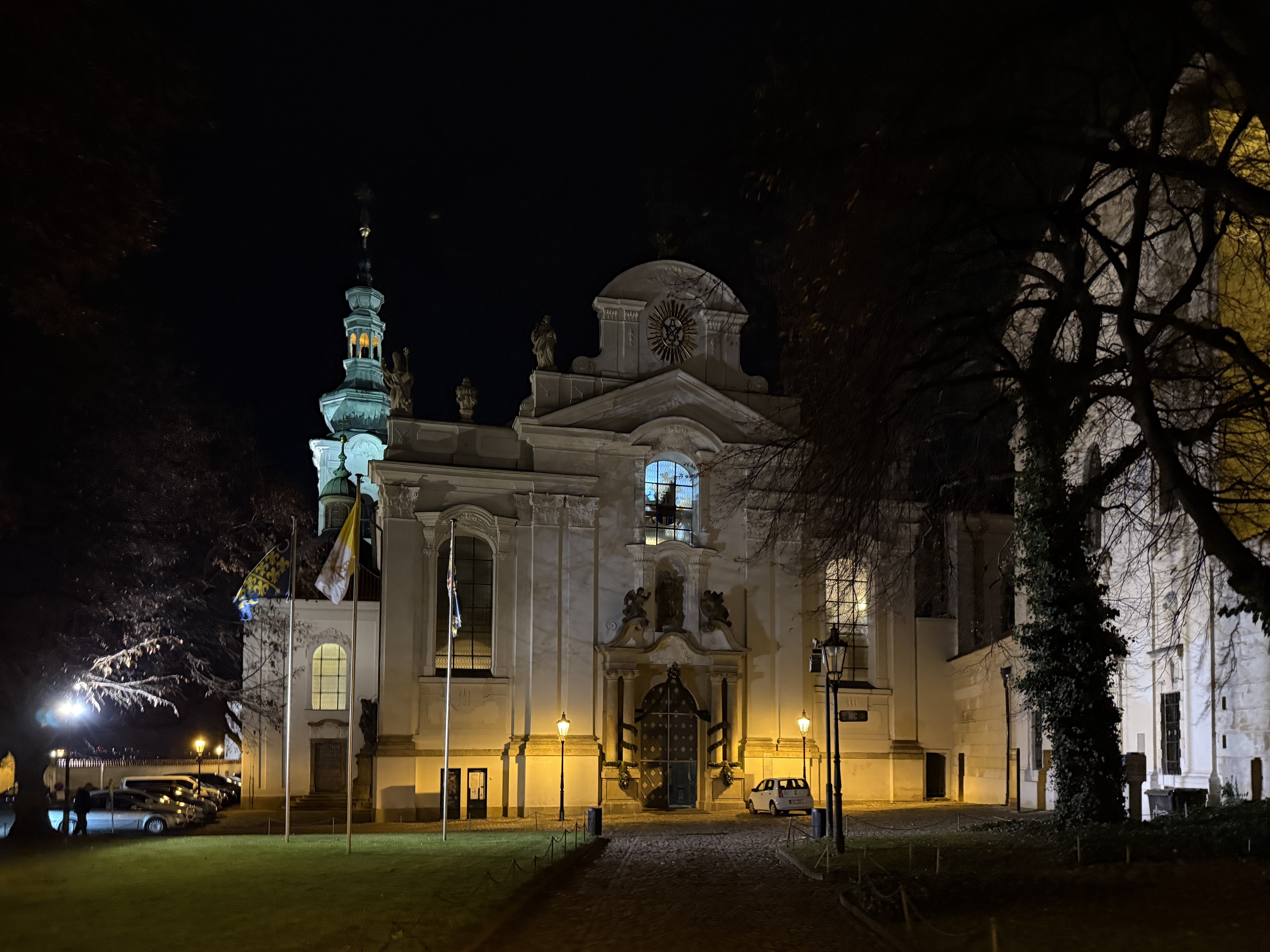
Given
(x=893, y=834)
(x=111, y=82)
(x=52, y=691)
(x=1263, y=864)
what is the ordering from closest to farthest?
(x=111, y=82) < (x=1263, y=864) < (x=893, y=834) < (x=52, y=691)

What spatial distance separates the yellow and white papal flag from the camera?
26.1m

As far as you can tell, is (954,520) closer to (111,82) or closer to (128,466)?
(128,466)

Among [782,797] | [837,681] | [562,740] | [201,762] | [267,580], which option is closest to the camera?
[837,681]

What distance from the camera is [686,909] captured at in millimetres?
16031

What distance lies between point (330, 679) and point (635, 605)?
13020mm

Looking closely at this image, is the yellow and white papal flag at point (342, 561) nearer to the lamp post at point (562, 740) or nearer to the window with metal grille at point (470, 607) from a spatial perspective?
the lamp post at point (562, 740)

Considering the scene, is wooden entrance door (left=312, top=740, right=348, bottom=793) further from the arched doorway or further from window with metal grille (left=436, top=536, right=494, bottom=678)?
the arched doorway

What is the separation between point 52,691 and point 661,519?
19649 millimetres

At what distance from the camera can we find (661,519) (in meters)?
42.0

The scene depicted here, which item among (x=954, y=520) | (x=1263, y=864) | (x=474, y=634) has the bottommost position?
(x=1263, y=864)

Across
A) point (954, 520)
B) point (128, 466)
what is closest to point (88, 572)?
point (128, 466)

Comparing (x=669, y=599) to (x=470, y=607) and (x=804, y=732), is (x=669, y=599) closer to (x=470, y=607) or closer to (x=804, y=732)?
(x=804, y=732)

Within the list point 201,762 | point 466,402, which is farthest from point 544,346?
point 201,762

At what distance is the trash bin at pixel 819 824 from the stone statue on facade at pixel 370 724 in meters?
16.2
